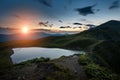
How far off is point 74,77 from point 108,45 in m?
21.9

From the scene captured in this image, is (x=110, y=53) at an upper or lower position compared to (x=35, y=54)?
upper

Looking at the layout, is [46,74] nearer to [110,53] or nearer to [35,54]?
[110,53]

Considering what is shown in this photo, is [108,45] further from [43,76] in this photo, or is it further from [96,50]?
[43,76]

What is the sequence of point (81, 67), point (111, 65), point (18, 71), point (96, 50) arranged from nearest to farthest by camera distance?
point (18, 71) < point (81, 67) < point (111, 65) < point (96, 50)

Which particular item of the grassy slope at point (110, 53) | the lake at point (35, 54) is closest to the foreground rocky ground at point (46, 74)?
the grassy slope at point (110, 53)

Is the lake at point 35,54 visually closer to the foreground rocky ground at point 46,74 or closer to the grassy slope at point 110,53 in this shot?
the grassy slope at point 110,53

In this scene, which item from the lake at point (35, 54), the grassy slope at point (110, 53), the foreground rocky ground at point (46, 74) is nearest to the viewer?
the foreground rocky ground at point (46, 74)

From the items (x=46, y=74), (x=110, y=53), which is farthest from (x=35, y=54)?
(x=46, y=74)

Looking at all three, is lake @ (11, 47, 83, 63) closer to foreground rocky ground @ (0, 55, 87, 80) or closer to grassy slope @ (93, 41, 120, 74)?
grassy slope @ (93, 41, 120, 74)

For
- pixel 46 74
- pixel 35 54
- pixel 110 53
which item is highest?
pixel 110 53

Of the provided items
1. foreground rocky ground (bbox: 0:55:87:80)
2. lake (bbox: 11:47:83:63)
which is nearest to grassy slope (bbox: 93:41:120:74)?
foreground rocky ground (bbox: 0:55:87:80)

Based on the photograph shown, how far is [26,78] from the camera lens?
1956 centimetres

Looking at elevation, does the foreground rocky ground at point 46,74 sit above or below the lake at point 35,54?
above

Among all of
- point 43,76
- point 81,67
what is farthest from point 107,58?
point 43,76
